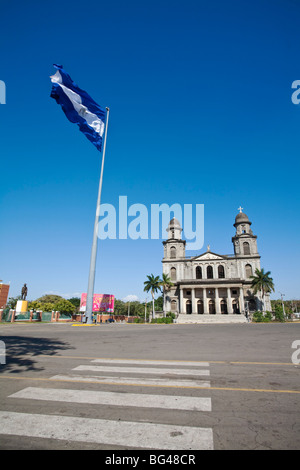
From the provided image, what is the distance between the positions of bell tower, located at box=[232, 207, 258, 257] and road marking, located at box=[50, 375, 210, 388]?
56.7m

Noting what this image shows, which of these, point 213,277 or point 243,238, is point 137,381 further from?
point 243,238

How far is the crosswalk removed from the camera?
8.86 ft

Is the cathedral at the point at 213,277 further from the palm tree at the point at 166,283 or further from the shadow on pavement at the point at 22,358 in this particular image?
the shadow on pavement at the point at 22,358

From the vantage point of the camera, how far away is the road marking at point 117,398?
3.63 metres

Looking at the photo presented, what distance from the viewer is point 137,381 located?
4.89 metres

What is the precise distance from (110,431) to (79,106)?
16947mm

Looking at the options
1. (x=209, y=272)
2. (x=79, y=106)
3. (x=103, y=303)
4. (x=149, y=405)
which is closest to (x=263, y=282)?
(x=209, y=272)

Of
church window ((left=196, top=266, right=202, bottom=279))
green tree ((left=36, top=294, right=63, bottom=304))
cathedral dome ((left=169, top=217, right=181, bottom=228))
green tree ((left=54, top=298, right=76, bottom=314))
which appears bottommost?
green tree ((left=54, top=298, right=76, bottom=314))

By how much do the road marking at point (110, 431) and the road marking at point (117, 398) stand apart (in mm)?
634

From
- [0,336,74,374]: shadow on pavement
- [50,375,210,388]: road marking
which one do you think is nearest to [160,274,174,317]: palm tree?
[0,336,74,374]: shadow on pavement

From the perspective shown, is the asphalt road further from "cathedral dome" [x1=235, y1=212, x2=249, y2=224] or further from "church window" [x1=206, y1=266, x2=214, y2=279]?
"cathedral dome" [x1=235, y1=212, x2=249, y2=224]

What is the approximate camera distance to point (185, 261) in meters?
60.7
